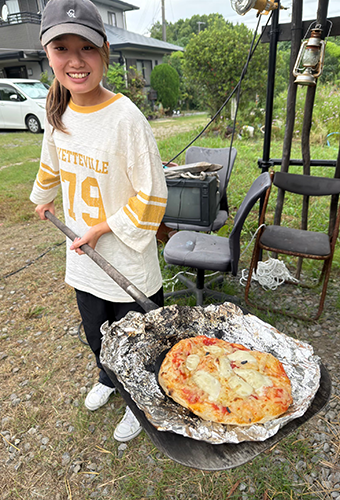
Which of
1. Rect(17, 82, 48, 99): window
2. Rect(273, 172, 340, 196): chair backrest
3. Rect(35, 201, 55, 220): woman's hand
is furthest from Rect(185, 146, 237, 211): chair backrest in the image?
Rect(17, 82, 48, 99): window

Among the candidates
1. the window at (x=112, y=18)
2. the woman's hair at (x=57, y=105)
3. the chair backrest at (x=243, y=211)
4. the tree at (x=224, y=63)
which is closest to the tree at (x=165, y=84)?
the window at (x=112, y=18)

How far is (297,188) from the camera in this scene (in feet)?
9.96

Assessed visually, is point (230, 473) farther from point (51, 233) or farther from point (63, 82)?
point (51, 233)

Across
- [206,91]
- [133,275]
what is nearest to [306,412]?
[133,275]

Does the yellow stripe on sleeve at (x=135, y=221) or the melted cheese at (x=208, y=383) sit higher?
the yellow stripe on sleeve at (x=135, y=221)

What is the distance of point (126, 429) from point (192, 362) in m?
1.00

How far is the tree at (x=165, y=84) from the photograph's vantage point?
16344 mm

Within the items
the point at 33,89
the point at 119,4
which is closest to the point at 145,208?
the point at 33,89

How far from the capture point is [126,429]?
203cm

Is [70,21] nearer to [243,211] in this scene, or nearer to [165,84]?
[243,211]

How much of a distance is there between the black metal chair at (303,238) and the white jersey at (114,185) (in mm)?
1503

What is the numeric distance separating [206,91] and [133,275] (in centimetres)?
949

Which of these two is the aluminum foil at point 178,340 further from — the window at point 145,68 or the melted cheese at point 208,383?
the window at point 145,68

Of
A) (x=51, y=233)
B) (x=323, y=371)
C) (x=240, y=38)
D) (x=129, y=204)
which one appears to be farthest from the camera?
(x=240, y=38)
